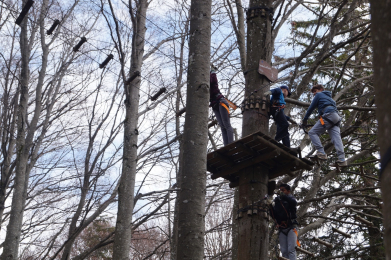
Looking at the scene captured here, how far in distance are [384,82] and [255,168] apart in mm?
4641

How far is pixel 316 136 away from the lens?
661cm

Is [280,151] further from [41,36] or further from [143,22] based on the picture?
[41,36]

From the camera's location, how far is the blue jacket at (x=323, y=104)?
6.55 meters

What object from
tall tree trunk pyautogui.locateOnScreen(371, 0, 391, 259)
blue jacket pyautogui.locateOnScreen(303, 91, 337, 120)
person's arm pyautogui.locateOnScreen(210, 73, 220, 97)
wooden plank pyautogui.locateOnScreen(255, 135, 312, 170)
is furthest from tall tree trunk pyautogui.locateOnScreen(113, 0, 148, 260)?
tall tree trunk pyautogui.locateOnScreen(371, 0, 391, 259)

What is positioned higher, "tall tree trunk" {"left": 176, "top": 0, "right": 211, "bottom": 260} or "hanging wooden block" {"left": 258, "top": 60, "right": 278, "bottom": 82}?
"hanging wooden block" {"left": 258, "top": 60, "right": 278, "bottom": 82}

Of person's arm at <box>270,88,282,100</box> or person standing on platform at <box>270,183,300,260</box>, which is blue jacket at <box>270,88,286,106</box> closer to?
person's arm at <box>270,88,282,100</box>

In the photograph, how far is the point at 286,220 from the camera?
6812 mm

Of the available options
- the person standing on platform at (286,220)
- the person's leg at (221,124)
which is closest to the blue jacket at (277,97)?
the person's leg at (221,124)

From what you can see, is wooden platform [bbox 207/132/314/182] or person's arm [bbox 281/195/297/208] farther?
person's arm [bbox 281/195/297/208]

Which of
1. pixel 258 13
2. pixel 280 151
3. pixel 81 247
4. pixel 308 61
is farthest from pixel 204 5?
pixel 81 247

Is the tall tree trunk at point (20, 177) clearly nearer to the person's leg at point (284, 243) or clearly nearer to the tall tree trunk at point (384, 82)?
the person's leg at point (284, 243)

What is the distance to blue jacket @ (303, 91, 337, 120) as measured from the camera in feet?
21.5

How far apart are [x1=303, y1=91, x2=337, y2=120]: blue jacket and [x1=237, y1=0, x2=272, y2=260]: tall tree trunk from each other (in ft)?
3.17

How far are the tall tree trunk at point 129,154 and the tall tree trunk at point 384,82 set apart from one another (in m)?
5.45
